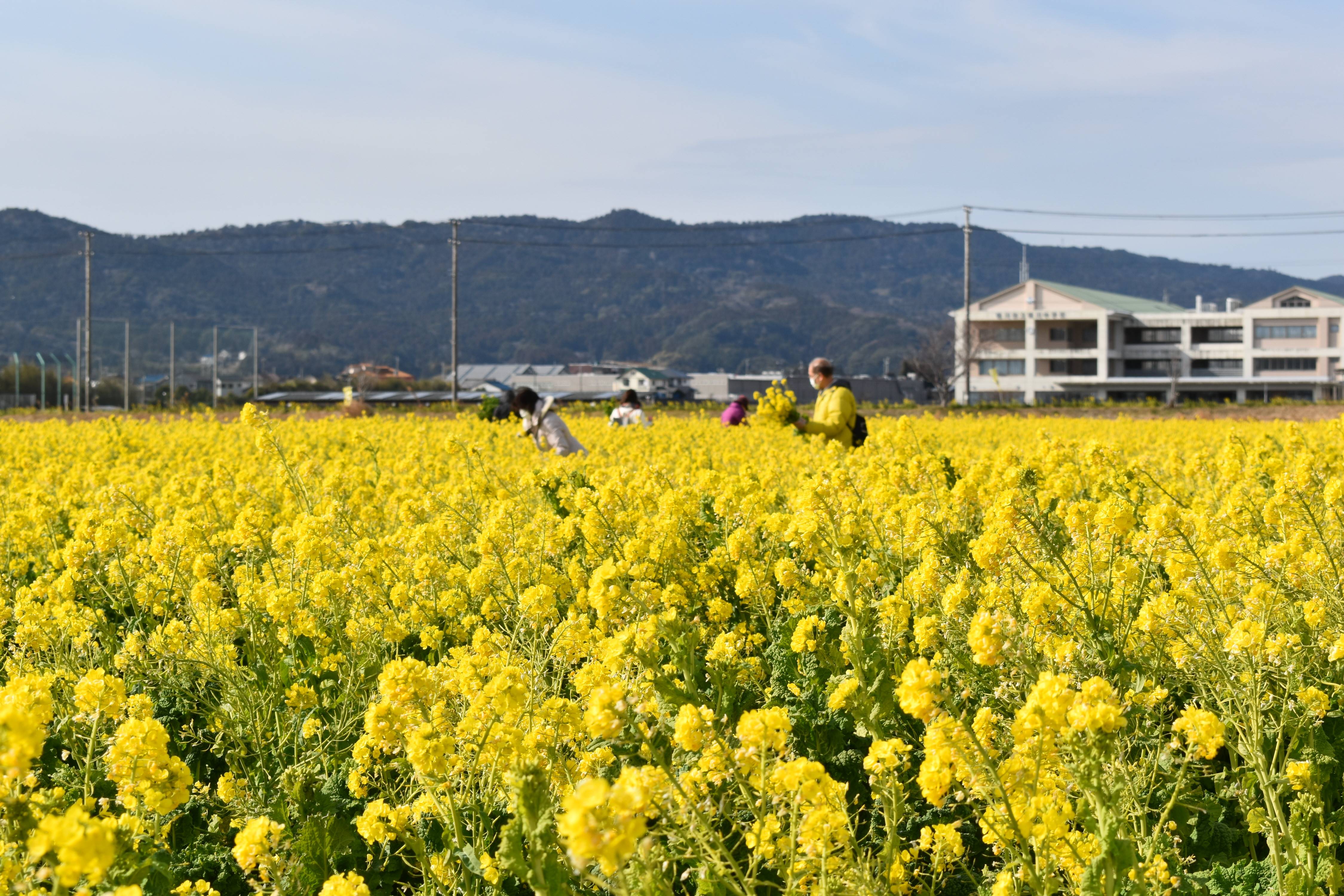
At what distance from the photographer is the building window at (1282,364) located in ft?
235

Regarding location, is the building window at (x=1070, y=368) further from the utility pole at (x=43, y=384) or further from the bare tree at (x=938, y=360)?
the utility pole at (x=43, y=384)

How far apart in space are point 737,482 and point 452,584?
160cm

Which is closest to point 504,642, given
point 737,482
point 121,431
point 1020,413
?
point 737,482

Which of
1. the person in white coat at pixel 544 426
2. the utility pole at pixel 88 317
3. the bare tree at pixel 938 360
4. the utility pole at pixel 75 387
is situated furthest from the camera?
the bare tree at pixel 938 360

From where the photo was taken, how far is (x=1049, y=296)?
Result: 246 feet

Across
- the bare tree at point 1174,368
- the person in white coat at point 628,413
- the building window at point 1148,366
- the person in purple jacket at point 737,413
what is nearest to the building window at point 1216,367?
the bare tree at point 1174,368

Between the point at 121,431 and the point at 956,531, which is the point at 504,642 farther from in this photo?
the point at 121,431

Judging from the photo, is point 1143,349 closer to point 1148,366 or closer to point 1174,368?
point 1148,366

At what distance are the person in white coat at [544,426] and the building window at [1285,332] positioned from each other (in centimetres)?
7345

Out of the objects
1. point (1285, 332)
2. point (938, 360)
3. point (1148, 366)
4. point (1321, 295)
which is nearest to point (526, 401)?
point (938, 360)

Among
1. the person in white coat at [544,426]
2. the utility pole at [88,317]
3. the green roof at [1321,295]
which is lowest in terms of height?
the person in white coat at [544,426]

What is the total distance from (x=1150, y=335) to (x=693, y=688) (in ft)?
263

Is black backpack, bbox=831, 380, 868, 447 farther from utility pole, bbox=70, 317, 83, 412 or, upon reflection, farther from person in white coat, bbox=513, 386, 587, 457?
utility pole, bbox=70, 317, 83, 412

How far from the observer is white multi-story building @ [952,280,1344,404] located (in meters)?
71.5
